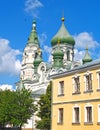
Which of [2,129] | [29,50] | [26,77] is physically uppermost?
[29,50]

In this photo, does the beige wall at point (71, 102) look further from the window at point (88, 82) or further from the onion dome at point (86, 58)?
the onion dome at point (86, 58)

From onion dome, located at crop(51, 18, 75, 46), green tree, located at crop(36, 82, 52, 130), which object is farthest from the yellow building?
onion dome, located at crop(51, 18, 75, 46)

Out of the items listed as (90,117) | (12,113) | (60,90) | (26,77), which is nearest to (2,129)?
(12,113)

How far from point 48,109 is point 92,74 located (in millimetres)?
20073

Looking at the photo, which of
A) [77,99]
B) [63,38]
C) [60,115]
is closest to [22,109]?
[60,115]

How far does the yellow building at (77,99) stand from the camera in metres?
29.2

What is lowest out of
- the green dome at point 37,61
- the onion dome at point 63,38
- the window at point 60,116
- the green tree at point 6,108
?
the window at point 60,116

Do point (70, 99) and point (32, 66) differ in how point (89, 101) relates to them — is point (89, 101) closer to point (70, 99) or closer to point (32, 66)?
point (70, 99)

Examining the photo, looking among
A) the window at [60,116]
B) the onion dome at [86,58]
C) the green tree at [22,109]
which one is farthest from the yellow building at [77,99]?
the onion dome at [86,58]

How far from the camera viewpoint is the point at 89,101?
1169 inches

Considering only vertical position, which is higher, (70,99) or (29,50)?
(29,50)

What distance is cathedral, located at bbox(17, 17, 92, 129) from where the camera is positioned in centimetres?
7881

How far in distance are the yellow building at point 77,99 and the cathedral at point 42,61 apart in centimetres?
3627

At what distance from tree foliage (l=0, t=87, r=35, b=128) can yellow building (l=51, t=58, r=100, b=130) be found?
13.4 m
